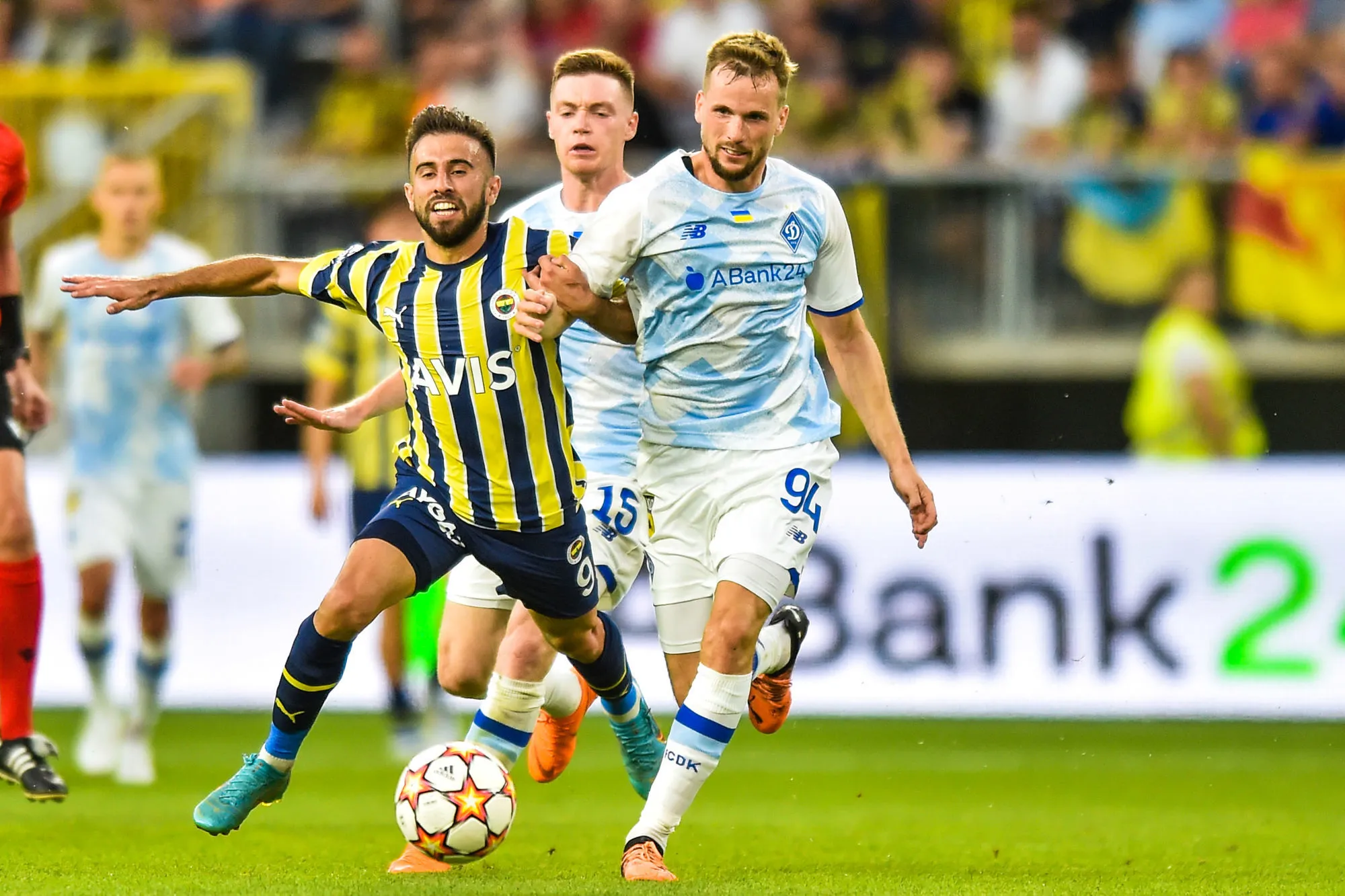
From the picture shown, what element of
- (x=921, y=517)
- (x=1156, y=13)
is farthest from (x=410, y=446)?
(x=1156, y=13)

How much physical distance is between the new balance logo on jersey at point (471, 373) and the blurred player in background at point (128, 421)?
385 cm

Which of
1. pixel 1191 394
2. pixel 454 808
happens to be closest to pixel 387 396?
pixel 454 808

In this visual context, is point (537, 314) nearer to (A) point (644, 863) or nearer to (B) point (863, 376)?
(B) point (863, 376)

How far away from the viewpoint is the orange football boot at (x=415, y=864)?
239 inches

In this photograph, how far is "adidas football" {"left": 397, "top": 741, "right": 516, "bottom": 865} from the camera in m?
5.86

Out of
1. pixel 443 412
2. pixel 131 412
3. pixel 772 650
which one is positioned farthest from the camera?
pixel 131 412

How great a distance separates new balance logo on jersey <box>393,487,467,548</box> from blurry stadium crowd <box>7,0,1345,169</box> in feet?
24.3

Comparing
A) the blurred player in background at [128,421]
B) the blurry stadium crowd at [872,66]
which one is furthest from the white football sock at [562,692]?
the blurry stadium crowd at [872,66]

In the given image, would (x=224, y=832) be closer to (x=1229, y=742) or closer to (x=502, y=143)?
(x=1229, y=742)

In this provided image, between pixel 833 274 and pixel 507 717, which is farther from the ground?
pixel 833 274

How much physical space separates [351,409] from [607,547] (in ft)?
3.41

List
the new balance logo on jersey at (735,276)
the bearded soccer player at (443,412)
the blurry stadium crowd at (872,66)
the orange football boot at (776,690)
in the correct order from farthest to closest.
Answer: the blurry stadium crowd at (872,66) < the orange football boot at (776,690) < the new balance logo on jersey at (735,276) < the bearded soccer player at (443,412)

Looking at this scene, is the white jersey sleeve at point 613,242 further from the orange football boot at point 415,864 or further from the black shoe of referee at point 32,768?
the black shoe of referee at point 32,768

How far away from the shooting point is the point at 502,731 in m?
6.70
